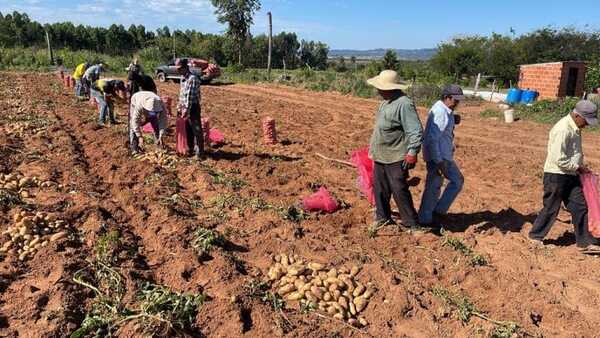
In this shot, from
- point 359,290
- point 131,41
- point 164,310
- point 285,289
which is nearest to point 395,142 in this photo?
point 359,290

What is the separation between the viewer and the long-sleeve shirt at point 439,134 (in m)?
4.55

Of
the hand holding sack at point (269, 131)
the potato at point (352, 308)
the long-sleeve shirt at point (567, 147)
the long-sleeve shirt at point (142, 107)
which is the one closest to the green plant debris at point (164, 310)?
the potato at point (352, 308)

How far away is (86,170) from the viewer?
670 cm

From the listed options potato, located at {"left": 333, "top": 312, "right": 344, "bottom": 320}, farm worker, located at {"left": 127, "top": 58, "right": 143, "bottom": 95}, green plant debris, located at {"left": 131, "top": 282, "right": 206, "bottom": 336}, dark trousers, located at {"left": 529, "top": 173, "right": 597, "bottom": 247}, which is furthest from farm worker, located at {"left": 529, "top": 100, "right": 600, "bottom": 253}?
farm worker, located at {"left": 127, "top": 58, "right": 143, "bottom": 95}

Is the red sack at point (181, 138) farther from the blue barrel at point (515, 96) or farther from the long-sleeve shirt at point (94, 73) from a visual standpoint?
the blue barrel at point (515, 96)

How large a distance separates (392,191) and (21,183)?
433cm

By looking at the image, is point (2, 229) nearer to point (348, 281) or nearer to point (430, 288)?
point (348, 281)

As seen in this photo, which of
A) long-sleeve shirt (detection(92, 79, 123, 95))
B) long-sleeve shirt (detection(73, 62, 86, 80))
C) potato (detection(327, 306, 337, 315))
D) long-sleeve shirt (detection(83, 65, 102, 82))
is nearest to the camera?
potato (detection(327, 306, 337, 315))

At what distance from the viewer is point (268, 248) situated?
4379 mm

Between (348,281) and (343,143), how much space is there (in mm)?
6118

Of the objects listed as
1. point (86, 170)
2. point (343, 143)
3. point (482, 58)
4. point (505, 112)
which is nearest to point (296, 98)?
point (505, 112)

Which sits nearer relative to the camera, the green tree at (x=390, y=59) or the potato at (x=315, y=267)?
the potato at (x=315, y=267)

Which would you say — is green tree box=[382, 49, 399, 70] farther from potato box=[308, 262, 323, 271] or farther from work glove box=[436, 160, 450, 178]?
potato box=[308, 262, 323, 271]

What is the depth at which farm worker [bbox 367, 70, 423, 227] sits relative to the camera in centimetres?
427
